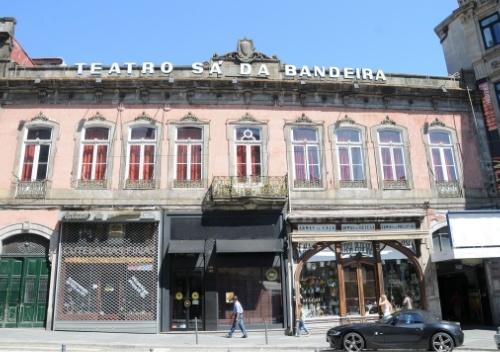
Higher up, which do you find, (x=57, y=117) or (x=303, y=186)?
(x=57, y=117)

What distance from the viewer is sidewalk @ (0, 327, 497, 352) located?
39.0ft

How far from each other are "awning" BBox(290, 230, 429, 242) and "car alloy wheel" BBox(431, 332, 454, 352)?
17.7 feet

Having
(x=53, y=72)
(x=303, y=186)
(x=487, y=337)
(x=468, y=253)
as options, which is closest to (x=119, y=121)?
(x=53, y=72)

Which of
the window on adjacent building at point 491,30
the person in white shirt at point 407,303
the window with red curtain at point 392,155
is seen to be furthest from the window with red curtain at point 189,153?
the window on adjacent building at point 491,30

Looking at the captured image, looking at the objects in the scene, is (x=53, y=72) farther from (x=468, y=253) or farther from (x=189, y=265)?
(x=468, y=253)

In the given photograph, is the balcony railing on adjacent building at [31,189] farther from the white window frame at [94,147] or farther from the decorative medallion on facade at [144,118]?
the decorative medallion on facade at [144,118]

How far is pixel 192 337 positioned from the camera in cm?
1463

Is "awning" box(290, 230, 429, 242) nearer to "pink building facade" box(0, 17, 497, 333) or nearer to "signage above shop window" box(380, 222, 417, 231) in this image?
"pink building facade" box(0, 17, 497, 333)

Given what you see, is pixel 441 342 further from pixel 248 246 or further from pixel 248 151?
pixel 248 151

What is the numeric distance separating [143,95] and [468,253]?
14.2 meters

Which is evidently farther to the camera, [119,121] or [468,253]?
[119,121]

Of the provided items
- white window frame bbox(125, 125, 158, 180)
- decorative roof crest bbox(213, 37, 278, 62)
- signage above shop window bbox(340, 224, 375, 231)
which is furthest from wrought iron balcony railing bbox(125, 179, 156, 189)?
signage above shop window bbox(340, 224, 375, 231)

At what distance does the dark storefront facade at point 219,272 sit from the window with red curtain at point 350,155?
154 inches

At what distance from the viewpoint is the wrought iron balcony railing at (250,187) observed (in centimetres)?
1616
